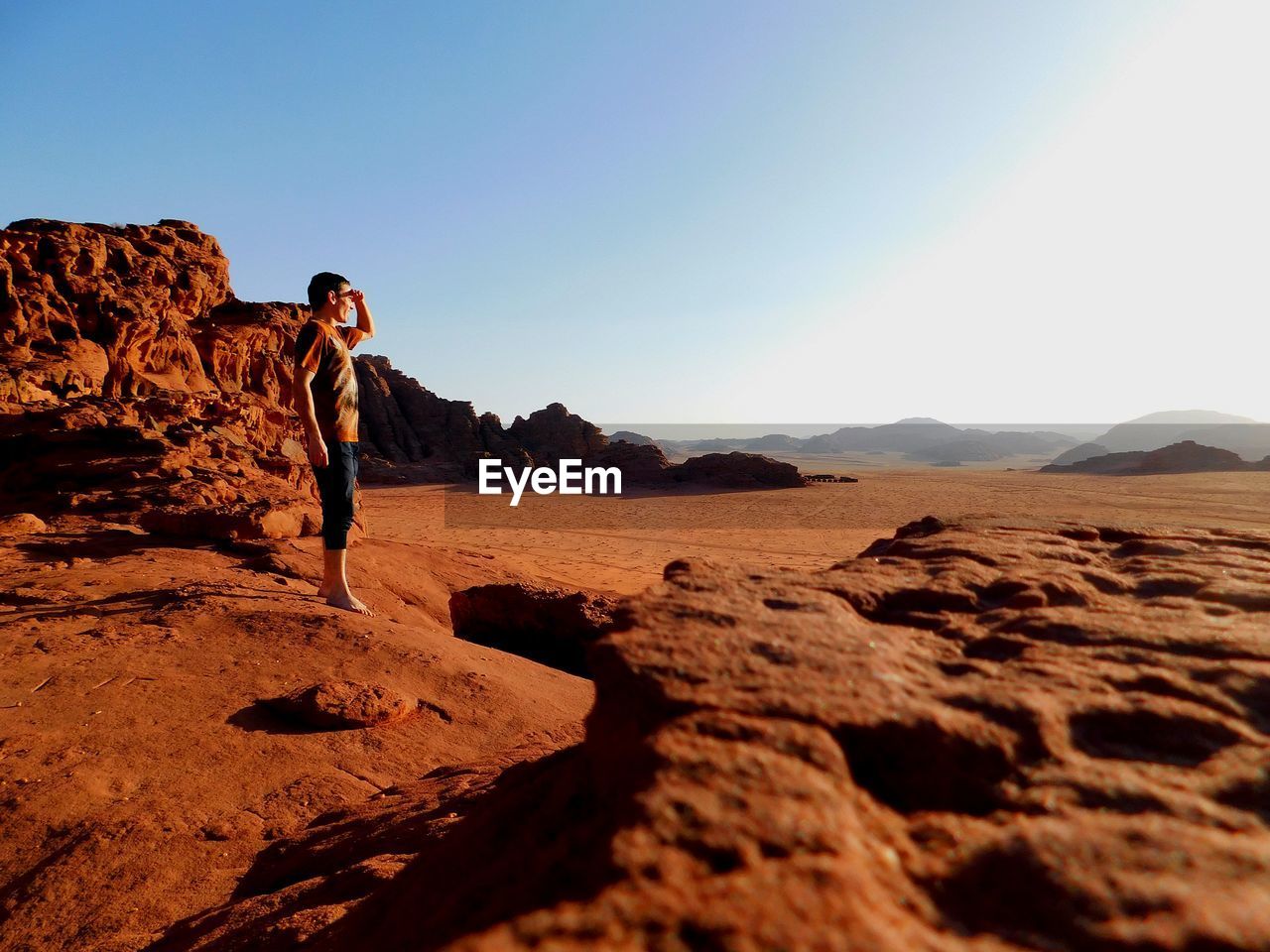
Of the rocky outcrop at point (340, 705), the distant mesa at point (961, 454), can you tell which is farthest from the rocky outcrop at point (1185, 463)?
the distant mesa at point (961, 454)

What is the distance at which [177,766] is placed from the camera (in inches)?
93.4

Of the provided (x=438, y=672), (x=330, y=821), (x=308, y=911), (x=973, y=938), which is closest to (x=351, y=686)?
(x=438, y=672)

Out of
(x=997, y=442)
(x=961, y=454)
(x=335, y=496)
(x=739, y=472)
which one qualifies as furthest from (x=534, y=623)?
(x=997, y=442)

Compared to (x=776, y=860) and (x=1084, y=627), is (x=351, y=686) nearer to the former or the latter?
(x=776, y=860)

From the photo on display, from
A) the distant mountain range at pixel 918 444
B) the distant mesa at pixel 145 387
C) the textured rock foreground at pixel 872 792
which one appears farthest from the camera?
the distant mountain range at pixel 918 444

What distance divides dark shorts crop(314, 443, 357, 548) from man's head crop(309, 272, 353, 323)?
88cm

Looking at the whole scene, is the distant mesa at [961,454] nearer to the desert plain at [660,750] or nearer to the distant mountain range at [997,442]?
the distant mountain range at [997,442]

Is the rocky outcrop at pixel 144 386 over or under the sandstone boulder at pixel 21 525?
over

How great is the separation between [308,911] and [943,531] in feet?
7.88

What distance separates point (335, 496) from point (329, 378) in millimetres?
772

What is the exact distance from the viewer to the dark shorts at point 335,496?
4.08 m

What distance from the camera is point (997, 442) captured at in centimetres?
11044

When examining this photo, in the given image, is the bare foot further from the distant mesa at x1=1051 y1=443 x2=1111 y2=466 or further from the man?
the distant mesa at x1=1051 y1=443 x2=1111 y2=466

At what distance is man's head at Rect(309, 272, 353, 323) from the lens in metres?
4.07
